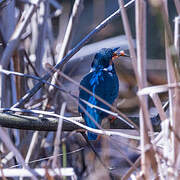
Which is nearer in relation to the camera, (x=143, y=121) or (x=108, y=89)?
(x=143, y=121)

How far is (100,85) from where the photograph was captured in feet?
6.65

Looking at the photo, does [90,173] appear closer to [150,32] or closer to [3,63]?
[3,63]

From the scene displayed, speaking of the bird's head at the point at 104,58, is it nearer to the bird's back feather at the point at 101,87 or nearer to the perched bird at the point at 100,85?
the perched bird at the point at 100,85

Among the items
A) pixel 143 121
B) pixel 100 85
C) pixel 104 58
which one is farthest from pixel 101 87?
pixel 143 121

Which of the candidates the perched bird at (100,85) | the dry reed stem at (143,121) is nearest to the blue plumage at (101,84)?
the perched bird at (100,85)

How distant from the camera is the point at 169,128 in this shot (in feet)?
2.81

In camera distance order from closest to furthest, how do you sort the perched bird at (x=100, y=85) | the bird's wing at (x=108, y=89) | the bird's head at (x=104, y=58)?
the perched bird at (x=100, y=85) < the bird's wing at (x=108, y=89) < the bird's head at (x=104, y=58)

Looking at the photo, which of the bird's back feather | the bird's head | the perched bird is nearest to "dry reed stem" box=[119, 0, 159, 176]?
the perched bird

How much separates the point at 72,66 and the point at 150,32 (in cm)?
163

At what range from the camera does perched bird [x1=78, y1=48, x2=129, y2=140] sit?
6.15 feet

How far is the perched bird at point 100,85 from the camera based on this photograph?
1876mm

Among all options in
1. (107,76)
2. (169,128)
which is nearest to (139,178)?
(169,128)

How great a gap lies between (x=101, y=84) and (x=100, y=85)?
0.01m

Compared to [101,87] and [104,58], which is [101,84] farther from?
[104,58]
